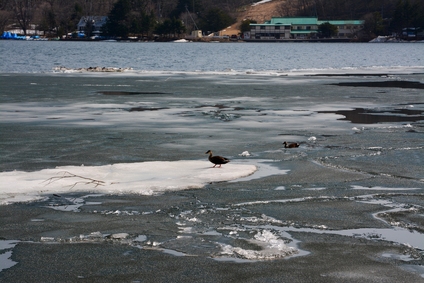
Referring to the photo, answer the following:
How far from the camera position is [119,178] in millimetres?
Result: 11672

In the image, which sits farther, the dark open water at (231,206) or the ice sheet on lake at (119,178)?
the ice sheet on lake at (119,178)

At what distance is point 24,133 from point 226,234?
956cm

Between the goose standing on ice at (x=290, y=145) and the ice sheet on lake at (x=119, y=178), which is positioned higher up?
the ice sheet on lake at (x=119, y=178)

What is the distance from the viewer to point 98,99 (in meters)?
26.1

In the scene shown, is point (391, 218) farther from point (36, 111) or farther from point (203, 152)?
point (36, 111)

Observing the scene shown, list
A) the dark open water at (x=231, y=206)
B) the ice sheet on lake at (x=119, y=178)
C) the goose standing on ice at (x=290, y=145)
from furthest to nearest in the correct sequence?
the goose standing on ice at (x=290, y=145) < the ice sheet on lake at (x=119, y=178) < the dark open water at (x=231, y=206)

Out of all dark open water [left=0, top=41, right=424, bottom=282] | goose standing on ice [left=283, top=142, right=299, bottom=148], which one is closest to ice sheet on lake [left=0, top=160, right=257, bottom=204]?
dark open water [left=0, top=41, right=424, bottom=282]

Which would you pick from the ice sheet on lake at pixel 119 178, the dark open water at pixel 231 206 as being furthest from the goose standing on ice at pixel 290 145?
the ice sheet on lake at pixel 119 178

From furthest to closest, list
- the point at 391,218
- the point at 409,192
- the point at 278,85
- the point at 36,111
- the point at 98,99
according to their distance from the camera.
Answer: the point at 278,85 < the point at 98,99 < the point at 36,111 < the point at 409,192 < the point at 391,218

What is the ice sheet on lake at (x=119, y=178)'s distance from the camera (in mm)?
10738

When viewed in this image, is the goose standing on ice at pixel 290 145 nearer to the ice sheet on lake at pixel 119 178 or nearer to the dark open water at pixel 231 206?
the dark open water at pixel 231 206

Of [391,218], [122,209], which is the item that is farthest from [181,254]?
[391,218]

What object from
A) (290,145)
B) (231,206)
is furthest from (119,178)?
(290,145)

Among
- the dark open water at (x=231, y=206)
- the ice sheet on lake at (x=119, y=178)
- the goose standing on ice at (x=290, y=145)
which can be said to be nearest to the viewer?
the dark open water at (x=231, y=206)
